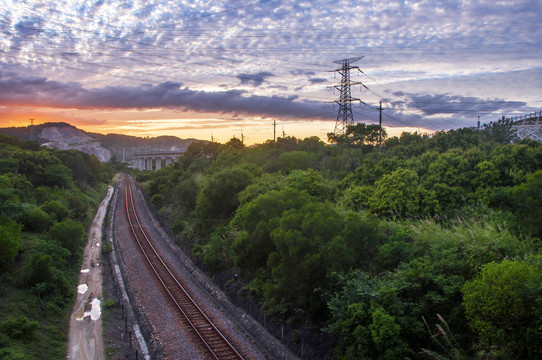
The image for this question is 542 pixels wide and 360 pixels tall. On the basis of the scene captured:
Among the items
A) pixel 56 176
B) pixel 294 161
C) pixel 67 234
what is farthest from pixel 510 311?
pixel 56 176

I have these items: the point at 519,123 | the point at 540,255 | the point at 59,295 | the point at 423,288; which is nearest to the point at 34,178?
the point at 59,295

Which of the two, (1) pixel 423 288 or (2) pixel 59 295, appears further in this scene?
(2) pixel 59 295

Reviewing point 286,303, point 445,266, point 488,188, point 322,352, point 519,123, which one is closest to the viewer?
point 445,266

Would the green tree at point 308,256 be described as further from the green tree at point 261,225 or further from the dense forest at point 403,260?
the green tree at point 261,225

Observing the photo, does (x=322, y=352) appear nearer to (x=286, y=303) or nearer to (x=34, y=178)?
(x=286, y=303)

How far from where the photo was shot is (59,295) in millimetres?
19219

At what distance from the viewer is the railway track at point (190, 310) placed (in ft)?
46.3

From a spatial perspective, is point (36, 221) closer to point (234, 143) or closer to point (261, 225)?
point (261, 225)

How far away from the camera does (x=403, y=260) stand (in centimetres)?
1298

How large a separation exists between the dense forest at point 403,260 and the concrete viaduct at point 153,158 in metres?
91.2

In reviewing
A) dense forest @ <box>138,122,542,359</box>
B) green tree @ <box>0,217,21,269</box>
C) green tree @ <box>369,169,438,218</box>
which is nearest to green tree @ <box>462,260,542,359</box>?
dense forest @ <box>138,122,542,359</box>

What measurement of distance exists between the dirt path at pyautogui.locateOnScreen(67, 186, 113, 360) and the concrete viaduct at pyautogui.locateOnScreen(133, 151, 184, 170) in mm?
82585

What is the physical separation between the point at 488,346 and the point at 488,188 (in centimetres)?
1084

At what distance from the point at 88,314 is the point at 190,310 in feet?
17.8
